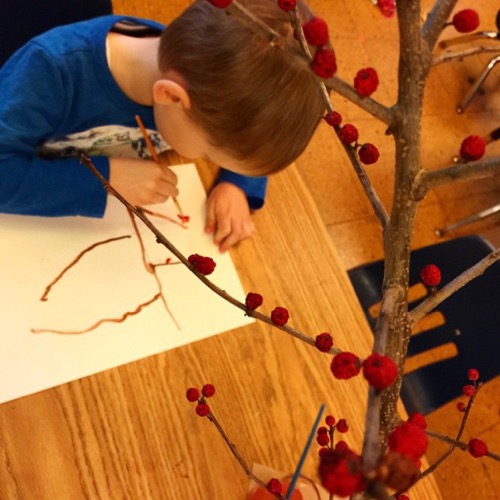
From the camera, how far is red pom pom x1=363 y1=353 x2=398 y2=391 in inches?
7.4

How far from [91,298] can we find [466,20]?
51 cm

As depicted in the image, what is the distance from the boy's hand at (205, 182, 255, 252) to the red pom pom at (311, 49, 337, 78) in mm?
461

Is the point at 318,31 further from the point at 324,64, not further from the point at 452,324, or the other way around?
the point at 452,324

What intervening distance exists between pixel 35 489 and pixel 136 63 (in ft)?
1.76

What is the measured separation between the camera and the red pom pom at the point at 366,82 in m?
0.24

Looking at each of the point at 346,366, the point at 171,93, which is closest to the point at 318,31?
the point at 346,366

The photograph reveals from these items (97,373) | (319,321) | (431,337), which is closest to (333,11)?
(431,337)

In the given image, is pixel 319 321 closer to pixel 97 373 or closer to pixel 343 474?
pixel 97 373

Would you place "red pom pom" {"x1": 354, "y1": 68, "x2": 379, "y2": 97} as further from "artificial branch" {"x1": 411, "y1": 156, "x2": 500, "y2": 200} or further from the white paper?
the white paper

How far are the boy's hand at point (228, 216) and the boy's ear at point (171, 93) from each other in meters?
0.15

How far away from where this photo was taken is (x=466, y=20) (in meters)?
0.27

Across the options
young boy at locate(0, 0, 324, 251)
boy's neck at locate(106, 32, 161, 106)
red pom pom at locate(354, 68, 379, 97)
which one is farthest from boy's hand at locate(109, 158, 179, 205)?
red pom pom at locate(354, 68, 379, 97)

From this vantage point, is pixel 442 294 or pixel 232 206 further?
pixel 232 206

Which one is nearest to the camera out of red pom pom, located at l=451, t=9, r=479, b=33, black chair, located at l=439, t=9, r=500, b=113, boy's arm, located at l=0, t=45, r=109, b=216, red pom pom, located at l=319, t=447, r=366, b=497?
red pom pom, located at l=319, t=447, r=366, b=497
